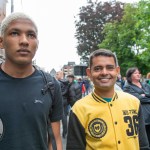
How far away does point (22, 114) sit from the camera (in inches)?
96.0

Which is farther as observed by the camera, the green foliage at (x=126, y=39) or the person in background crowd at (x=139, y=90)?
the green foliage at (x=126, y=39)

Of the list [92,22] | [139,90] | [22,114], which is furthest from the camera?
[92,22]

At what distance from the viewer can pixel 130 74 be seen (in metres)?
7.47

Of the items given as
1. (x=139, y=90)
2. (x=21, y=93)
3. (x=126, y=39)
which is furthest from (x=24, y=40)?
(x=126, y=39)

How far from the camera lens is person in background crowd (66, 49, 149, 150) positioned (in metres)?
2.98

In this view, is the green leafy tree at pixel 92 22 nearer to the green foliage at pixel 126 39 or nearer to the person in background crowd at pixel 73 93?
the green foliage at pixel 126 39

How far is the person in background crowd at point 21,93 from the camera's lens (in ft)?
7.93

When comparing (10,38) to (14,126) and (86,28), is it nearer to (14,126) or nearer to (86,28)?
(14,126)

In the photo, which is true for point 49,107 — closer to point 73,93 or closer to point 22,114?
point 22,114

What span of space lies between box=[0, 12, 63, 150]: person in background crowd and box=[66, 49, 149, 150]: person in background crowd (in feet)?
1.45

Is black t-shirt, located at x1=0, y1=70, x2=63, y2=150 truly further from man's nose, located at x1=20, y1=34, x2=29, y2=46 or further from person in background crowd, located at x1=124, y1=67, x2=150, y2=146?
person in background crowd, located at x1=124, y1=67, x2=150, y2=146

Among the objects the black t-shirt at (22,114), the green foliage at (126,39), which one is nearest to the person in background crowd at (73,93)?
the black t-shirt at (22,114)

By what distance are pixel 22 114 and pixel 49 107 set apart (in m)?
0.21

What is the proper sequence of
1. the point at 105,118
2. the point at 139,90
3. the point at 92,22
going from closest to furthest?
the point at 105,118
the point at 139,90
the point at 92,22
